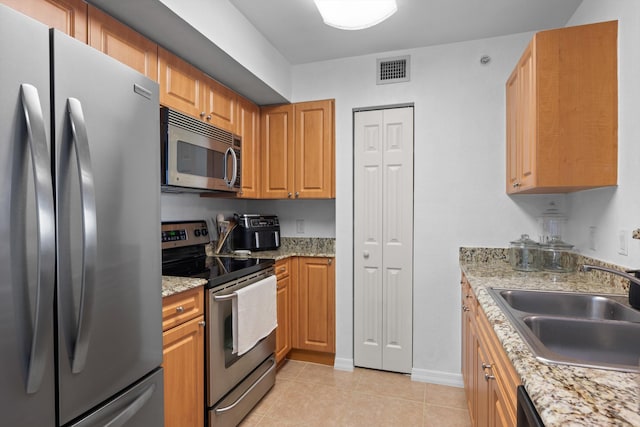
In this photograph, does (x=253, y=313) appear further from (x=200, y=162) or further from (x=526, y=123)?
(x=526, y=123)

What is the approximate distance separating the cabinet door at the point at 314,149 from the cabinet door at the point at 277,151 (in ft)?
0.21

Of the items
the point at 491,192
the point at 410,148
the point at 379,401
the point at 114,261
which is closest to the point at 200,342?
the point at 114,261

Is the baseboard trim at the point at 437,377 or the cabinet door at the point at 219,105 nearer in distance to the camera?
the cabinet door at the point at 219,105

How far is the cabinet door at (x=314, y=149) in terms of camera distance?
9.20 ft

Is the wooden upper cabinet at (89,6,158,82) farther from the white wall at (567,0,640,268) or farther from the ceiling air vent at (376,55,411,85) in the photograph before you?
the white wall at (567,0,640,268)

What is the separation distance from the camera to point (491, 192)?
96.6 inches

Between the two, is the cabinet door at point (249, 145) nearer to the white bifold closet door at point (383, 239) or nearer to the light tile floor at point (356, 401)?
the white bifold closet door at point (383, 239)

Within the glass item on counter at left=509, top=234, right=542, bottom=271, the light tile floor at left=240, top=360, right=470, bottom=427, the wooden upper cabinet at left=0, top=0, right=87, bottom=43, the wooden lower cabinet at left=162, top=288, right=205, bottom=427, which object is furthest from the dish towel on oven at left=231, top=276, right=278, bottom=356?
the glass item on counter at left=509, top=234, right=542, bottom=271

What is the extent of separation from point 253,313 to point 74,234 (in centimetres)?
125

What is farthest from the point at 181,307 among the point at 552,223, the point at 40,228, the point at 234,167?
the point at 552,223

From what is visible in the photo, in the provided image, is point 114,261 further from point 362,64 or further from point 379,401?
point 362,64

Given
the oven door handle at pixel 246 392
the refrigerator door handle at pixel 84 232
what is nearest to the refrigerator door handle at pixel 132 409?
the refrigerator door handle at pixel 84 232

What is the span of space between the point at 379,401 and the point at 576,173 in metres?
1.80

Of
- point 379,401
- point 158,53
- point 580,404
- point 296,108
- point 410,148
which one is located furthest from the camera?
point 296,108
